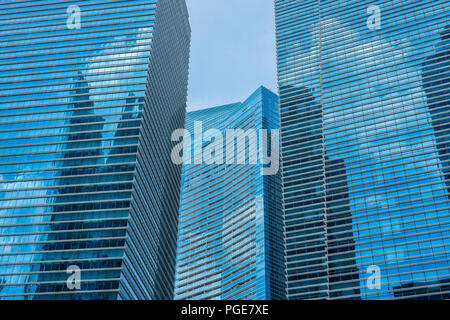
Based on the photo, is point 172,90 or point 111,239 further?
point 172,90

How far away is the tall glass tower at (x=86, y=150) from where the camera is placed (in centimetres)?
13062

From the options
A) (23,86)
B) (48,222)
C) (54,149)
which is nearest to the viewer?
(48,222)

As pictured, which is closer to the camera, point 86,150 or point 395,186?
point 86,150

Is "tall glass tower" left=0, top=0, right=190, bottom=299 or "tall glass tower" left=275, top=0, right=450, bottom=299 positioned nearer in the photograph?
"tall glass tower" left=0, top=0, right=190, bottom=299

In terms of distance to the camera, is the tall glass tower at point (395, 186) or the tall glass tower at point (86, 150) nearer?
the tall glass tower at point (86, 150)

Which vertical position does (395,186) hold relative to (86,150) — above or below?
above

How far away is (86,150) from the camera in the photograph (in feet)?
487

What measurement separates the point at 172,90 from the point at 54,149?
6003 centimetres

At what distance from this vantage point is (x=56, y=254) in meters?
131

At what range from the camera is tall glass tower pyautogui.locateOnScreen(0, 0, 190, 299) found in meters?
131

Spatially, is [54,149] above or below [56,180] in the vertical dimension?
above
